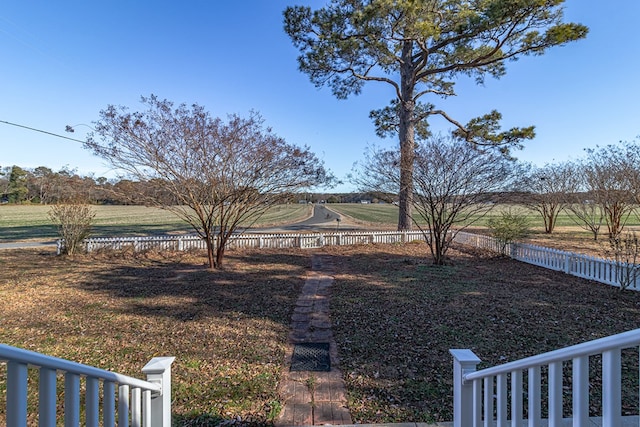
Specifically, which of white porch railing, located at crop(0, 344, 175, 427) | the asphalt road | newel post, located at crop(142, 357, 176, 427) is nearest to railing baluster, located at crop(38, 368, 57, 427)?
white porch railing, located at crop(0, 344, 175, 427)

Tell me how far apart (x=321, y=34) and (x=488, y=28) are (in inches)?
232

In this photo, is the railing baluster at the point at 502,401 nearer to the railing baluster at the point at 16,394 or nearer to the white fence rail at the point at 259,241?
the railing baluster at the point at 16,394

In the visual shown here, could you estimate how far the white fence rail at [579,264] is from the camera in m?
5.87

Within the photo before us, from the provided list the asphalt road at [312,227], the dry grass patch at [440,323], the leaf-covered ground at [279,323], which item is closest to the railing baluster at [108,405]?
the leaf-covered ground at [279,323]

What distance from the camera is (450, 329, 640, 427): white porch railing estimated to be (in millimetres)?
999

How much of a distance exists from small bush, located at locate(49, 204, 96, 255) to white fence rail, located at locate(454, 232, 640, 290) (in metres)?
13.8

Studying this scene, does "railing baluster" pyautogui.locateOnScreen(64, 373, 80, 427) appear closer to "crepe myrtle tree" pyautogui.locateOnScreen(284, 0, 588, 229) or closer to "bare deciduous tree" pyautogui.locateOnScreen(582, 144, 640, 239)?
"crepe myrtle tree" pyautogui.locateOnScreen(284, 0, 588, 229)

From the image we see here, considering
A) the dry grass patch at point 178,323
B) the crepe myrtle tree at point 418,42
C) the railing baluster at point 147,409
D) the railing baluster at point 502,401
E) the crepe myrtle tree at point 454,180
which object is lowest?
the dry grass patch at point 178,323

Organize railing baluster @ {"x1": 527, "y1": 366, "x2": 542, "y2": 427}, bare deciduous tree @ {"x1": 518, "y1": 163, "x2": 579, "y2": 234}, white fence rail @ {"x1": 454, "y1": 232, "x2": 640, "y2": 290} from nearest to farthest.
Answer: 1. railing baluster @ {"x1": 527, "y1": 366, "x2": 542, "y2": 427}
2. white fence rail @ {"x1": 454, "y1": 232, "x2": 640, "y2": 290}
3. bare deciduous tree @ {"x1": 518, "y1": 163, "x2": 579, "y2": 234}

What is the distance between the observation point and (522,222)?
32.2 feet

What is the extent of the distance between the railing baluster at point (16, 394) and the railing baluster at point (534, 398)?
201cm

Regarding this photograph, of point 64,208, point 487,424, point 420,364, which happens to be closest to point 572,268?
point 420,364

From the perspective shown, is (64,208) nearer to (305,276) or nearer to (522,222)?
(305,276)

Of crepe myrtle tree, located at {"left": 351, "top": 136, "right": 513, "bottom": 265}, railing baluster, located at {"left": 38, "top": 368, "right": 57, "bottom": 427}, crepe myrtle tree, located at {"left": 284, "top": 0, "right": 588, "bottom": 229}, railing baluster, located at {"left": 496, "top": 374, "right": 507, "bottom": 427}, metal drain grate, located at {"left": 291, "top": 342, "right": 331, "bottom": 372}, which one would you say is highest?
crepe myrtle tree, located at {"left": 284, "top": 0, "right": 588, "bottom": 229}
